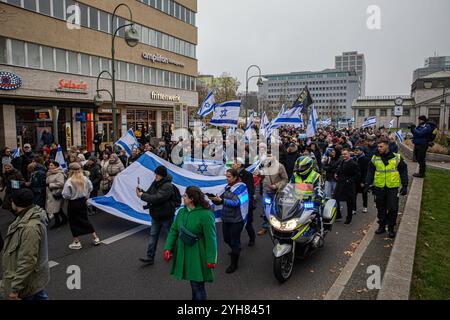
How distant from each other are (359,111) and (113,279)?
114 metres

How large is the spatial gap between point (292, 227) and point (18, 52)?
22.6 meters

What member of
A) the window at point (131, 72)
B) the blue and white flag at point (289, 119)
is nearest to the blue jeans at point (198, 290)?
the blue and white flag at point (289, 119)

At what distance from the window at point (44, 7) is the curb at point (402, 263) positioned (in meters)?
24.3

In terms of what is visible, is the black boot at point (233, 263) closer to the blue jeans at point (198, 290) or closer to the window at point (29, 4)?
the blue jeans at point (198, 290)

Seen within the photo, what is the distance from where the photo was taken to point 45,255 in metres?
3.86

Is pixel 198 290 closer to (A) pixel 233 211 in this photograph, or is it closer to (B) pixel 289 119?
(A) pixel 233 211

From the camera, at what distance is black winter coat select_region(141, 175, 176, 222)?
19.5 feet

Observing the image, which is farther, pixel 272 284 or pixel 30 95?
pixel 30 95

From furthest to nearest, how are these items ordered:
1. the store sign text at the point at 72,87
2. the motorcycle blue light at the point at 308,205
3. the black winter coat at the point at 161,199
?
the store sign text at the point at 72,87, the black winter coat at the point at 161,199, the motorcycle blue light at the point at 308,205

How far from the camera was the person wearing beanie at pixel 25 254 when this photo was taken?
3.54 metres

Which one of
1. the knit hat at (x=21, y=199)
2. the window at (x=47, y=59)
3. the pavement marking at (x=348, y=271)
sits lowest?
the pavement marking at (x=348, y=271)

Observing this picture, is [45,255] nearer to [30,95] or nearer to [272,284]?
[272,284]

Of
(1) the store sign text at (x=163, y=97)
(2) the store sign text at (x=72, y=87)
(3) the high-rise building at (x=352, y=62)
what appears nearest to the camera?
(2) the store sign text at (x=72, y=87)

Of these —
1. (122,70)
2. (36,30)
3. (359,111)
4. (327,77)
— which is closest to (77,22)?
(36,30)
